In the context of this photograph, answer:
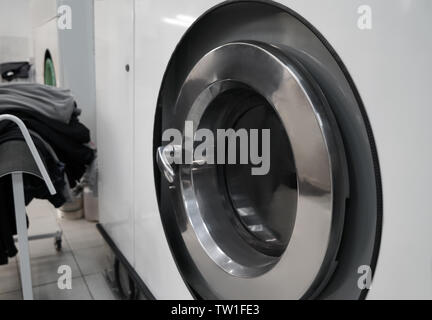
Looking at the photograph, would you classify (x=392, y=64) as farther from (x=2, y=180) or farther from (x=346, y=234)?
(x=2, y=180)

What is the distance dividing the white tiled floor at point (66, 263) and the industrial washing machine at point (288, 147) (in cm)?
61

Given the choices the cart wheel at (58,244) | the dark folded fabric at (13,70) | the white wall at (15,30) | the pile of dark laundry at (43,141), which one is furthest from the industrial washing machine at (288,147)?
the white wall at (15,30)

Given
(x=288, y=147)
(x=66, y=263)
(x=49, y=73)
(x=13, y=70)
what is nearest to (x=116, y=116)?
(x=288, y=147)

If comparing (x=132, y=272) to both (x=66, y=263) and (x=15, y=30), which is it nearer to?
(x=66, y=263)

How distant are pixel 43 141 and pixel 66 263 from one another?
35.7 inches

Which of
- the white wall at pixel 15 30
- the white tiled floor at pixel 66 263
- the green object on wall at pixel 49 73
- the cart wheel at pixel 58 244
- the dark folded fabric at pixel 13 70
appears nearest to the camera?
the white tiled floor at pixel 66 263

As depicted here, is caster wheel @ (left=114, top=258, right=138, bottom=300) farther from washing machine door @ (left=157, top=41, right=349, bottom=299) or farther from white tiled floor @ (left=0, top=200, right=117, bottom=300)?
washing machine door @ (left=157, top=41, right=349, bottom=299)

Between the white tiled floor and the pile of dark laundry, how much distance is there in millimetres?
482

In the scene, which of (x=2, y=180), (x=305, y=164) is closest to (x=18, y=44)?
(x=2, y=180)

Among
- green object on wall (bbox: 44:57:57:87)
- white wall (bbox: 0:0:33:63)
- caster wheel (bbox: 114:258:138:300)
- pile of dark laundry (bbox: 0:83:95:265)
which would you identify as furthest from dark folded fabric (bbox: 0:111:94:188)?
white wall (bbox: 0:0:33:63)

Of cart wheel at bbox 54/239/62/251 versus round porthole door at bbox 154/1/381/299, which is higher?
round porthole door at bbox 154/1/381/299

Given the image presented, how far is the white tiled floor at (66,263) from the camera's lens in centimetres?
162

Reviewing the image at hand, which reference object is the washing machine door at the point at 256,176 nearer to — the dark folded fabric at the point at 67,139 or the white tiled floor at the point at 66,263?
the dark folded fabric at the point at 67,139

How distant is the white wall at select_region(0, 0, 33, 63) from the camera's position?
368 centimetres
